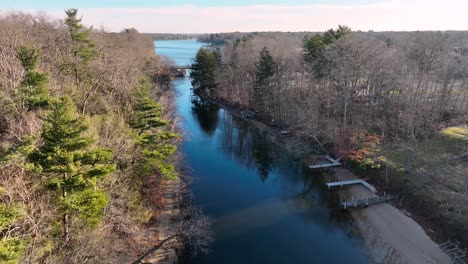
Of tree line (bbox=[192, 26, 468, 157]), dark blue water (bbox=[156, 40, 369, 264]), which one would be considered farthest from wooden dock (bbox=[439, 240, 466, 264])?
tree line (bbox=[192, 26, 468, 157])

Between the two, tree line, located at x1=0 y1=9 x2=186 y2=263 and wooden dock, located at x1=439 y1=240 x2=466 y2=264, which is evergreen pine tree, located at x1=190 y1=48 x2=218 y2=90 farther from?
wooden dock, located at x1=439 y1=240 x2=466 y2=264

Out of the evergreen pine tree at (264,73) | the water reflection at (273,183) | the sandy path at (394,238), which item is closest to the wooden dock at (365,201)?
the sandy path at (394,238)

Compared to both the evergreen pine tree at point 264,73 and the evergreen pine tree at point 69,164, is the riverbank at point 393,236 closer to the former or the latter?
the evergreen pine tree at point 69,164

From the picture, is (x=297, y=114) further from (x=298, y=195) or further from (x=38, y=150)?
(x=38, y=150)

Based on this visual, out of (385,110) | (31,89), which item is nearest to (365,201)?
(385,110)

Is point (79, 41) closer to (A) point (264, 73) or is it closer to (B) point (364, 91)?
(A) point (264, 73)
